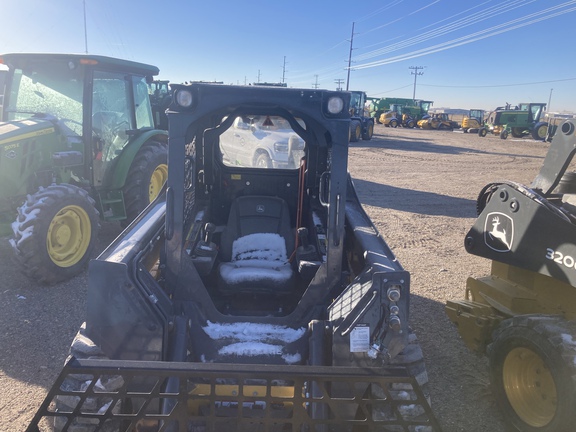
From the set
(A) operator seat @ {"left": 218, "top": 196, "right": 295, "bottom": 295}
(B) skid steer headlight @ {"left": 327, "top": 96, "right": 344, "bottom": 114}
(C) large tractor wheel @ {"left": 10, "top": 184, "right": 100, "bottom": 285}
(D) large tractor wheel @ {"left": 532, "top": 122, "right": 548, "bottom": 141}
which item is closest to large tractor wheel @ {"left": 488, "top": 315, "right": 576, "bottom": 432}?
(A) operator seat @ {"left": 218, "top": 196, "right": 295, "bottom": 295}

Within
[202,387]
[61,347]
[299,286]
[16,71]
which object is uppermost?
[16,71]

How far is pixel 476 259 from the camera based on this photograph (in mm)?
7078

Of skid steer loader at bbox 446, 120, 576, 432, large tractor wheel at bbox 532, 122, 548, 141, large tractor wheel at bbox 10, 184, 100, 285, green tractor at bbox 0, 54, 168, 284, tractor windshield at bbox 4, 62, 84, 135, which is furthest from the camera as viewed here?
large tractor wheel at bbox 532, 122, 548, 141

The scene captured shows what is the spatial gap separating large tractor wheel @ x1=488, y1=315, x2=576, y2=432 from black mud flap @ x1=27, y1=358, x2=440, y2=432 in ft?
2.89

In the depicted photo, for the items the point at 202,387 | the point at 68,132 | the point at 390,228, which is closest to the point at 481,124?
the point at 390,228

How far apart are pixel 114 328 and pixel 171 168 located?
97 cm

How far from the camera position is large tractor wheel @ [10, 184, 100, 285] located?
5.00 meters

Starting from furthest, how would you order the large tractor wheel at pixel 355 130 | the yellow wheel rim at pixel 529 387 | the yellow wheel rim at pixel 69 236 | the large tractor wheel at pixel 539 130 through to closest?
1. the large tractor wheel at pixel 539 130
2. the large tractor wheel at pixel 355 130
3. the yellow wheel rim at pixel 69 236
4. the yellow wheel rim at pixel 529 387

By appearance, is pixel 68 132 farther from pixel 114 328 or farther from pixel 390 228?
pixel 390 228

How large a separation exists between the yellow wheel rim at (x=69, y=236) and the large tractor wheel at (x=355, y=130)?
61.8 ft

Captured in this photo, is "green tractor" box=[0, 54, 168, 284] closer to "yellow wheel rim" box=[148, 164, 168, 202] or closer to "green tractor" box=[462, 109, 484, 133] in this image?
"yellow wheel rim" box=[148, 164, 168, 202]

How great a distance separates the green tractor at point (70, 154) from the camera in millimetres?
5230

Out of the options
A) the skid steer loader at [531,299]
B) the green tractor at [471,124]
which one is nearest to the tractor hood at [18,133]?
the skid steer loader at [531,299]

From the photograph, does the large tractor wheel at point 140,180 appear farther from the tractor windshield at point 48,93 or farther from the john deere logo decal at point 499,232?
the john deere logo decal at point 499,232
